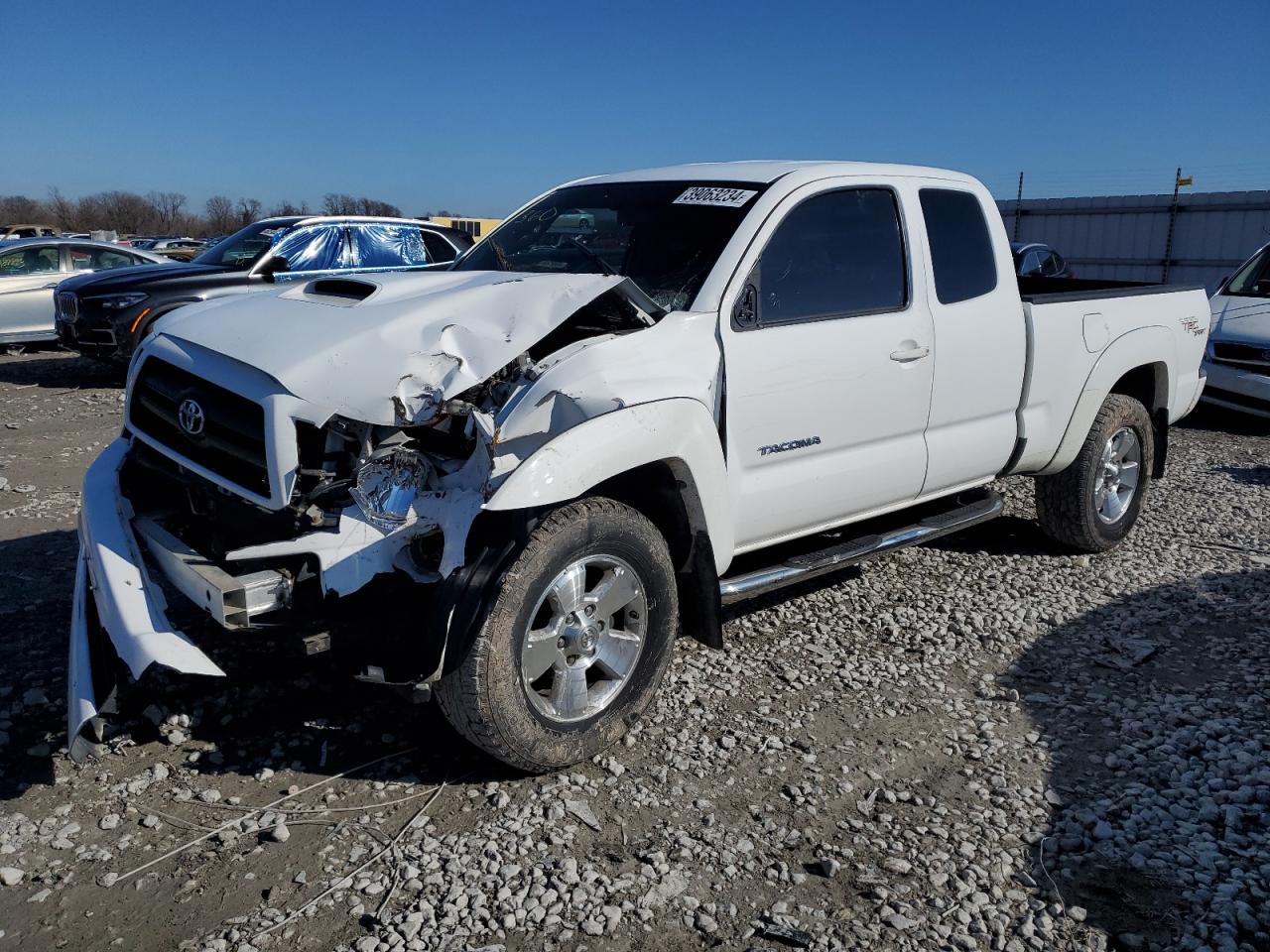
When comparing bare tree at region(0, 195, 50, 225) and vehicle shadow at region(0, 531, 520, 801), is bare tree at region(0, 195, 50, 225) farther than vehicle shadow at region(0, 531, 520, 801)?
Yes

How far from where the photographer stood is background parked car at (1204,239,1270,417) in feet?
32.3

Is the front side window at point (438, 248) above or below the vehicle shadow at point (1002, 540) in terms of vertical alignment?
above

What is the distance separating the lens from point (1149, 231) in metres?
19.8

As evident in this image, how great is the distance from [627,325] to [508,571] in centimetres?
108

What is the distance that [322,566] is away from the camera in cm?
307

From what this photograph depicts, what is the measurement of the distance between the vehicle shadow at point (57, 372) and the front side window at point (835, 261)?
9.94 metres

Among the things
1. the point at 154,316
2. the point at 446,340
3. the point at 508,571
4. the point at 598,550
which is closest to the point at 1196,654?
the point at 598,550

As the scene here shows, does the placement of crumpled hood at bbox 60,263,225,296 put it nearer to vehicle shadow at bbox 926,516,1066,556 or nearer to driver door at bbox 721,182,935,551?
vehicle shadow at bbox 926,516,1066,556

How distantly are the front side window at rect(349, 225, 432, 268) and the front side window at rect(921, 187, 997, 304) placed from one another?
24.3 ft

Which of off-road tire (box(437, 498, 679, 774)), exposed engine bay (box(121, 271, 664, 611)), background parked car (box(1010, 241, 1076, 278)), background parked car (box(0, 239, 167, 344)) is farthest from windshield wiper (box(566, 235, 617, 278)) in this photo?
background parked car (box(1010, 241, 1076, 278))

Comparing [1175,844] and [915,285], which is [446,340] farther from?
[1175,844]

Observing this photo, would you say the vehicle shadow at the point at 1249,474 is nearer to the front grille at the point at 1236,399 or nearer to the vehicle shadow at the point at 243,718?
the front grille at the point at 1236,399

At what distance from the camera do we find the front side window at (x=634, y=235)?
13.5 ft

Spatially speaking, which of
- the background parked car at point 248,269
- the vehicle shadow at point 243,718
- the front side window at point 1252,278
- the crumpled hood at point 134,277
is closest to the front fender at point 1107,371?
the vehicle shadow at point 243,718
